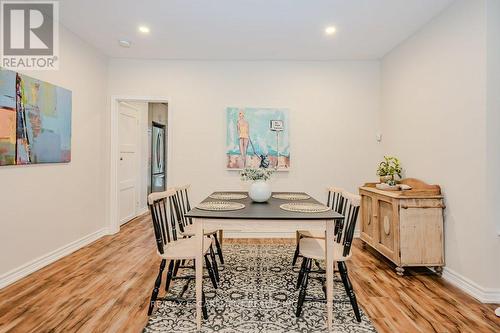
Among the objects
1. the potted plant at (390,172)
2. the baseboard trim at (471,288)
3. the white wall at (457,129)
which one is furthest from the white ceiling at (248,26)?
the baseboard trim at (471,288)

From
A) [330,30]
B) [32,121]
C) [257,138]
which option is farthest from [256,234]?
[32,121]

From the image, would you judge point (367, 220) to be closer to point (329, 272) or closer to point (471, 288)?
point (471, 288)

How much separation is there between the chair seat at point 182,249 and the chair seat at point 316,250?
775mm

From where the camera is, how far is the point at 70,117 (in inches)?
131

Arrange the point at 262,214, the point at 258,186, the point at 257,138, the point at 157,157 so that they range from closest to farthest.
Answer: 1. the point at 262,214
2. the point at 258,186
3. the point at 257,138
4. the point at 157,157

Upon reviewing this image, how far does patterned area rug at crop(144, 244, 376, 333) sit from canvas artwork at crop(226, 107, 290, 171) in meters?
1.64

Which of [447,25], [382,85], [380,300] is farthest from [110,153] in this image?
[447,25]

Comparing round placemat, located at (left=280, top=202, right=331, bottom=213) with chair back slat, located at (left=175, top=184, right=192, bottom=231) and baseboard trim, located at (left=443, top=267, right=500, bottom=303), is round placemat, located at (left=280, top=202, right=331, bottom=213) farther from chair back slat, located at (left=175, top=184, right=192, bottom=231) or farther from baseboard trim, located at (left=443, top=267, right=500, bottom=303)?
baseboard trim, located at (left=443, top=267, right=500, bottom=303)

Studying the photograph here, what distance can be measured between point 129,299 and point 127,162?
302cm

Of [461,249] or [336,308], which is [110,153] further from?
[461,249]

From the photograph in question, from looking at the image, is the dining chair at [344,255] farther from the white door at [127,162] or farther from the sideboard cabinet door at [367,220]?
the white door at [127,162]

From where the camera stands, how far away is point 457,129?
2551 millimetres

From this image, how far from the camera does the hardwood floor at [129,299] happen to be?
1.90 meters

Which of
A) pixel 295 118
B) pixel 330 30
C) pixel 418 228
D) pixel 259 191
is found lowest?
pixel 418 228
